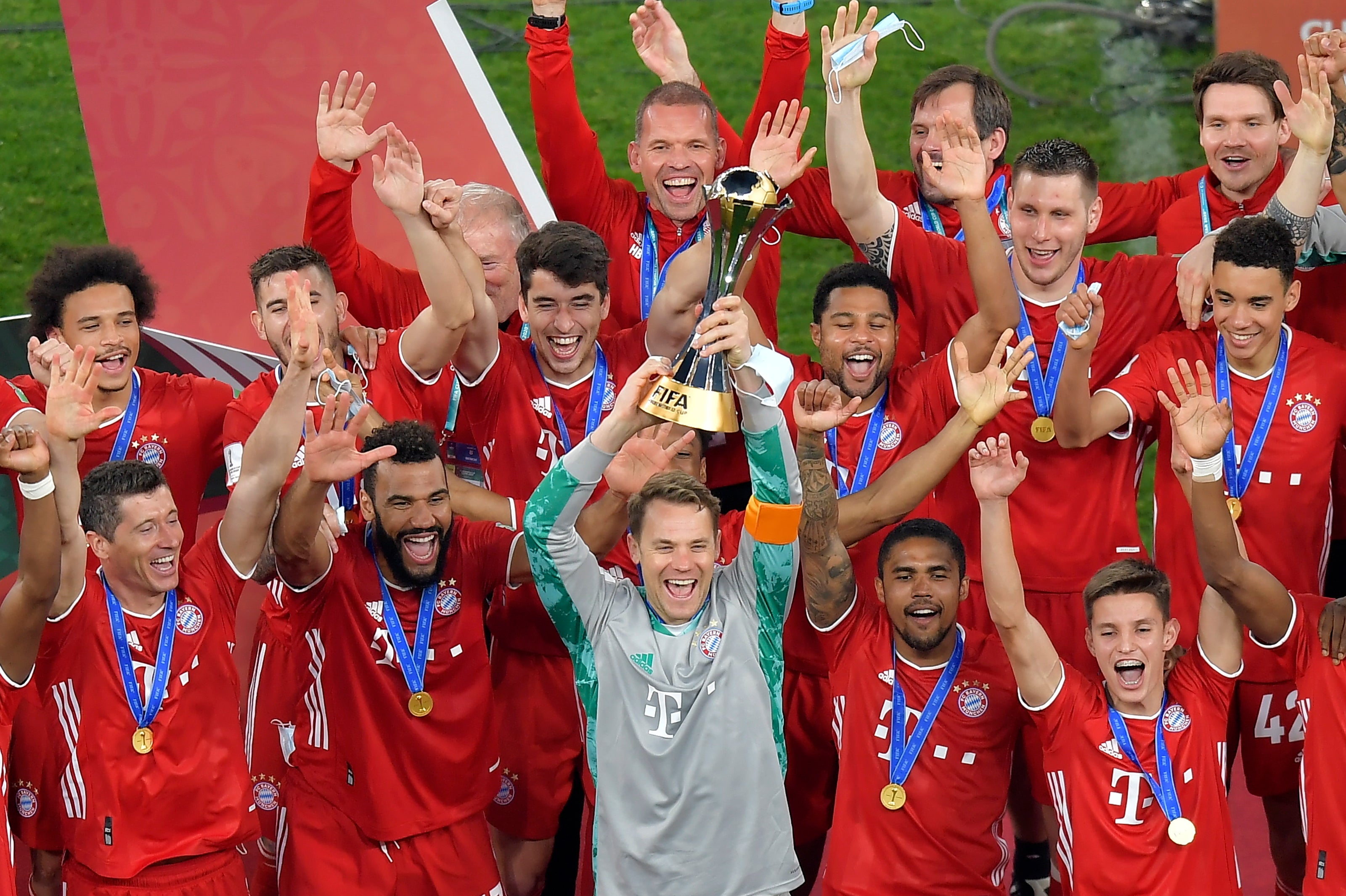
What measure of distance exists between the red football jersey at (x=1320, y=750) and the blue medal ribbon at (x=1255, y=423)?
47 centimetres

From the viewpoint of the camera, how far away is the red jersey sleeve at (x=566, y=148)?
608 cm

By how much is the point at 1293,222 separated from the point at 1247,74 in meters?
0.67

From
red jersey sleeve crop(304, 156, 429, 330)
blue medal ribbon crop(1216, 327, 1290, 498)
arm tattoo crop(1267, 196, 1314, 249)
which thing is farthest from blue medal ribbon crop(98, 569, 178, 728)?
arm tattoo crop(1267, 196, 1314, 249)

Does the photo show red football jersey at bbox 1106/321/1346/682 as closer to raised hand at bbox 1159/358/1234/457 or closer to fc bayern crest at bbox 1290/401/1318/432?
fc bayern crest at bbox 1290/401/1318/432

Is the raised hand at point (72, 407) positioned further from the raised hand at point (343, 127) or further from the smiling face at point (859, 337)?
the smiling face at point (859, 337)

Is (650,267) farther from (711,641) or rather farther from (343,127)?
(711,641)

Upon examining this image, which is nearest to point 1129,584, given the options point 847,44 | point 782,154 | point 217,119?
point 782,154

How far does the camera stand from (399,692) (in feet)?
17.2

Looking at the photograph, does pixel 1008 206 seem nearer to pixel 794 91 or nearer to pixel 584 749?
pixel 794 91

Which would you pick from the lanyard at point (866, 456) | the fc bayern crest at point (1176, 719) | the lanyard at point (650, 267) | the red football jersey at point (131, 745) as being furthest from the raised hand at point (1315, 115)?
the red football jersey at point (131, 745)

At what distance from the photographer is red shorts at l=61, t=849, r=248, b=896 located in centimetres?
501

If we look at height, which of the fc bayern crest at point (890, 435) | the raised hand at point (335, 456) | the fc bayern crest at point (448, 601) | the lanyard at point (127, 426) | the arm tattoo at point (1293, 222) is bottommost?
the fc bayern crest at point (448, 601)

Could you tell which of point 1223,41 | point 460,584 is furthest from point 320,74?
point 1223,41

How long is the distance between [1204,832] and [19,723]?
3565 mm
